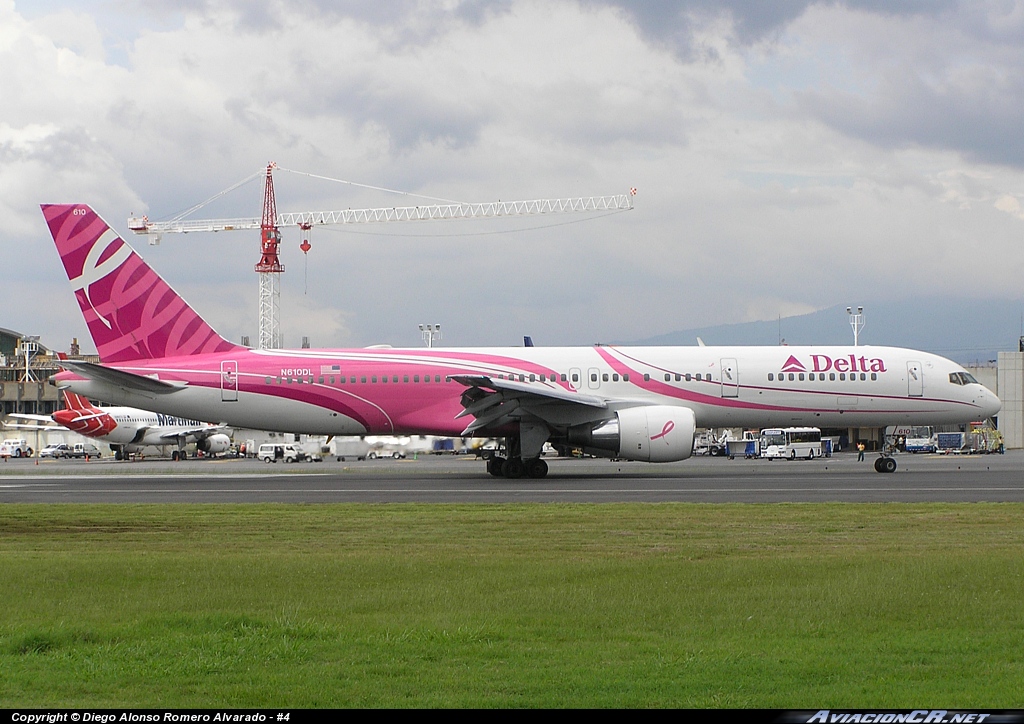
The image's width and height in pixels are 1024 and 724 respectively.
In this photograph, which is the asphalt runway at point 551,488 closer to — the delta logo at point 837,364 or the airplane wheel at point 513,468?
the airplane wheel at point 513,468

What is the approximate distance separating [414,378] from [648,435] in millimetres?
7651

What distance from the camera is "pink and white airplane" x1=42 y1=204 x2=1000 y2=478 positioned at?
110 feet

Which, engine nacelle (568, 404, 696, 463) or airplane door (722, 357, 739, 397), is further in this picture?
airplane door (722, 357, 739, 397)

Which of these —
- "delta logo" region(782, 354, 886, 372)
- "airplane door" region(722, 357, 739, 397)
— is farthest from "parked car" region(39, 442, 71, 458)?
"delta logo" region(782, 354, 886, 372)

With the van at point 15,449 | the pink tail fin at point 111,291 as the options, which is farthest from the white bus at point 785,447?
the van at point 15,449

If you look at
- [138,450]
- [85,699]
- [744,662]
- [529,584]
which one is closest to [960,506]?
[529,584]

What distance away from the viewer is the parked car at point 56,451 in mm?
83750

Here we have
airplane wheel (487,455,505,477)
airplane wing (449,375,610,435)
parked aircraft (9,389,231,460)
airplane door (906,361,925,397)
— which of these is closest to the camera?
A: airplane wing (449,375,610,435)

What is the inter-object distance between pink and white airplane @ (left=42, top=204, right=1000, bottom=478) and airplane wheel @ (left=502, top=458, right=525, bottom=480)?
0.03m

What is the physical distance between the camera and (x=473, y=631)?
8.81 meters

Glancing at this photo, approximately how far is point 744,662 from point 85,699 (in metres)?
4.45

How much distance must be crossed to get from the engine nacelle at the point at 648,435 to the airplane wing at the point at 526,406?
900mm

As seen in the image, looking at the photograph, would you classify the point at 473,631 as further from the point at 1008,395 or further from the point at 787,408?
the point at 1008,395

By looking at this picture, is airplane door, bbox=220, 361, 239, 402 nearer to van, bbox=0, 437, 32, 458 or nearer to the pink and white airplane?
the pink and white airplane
